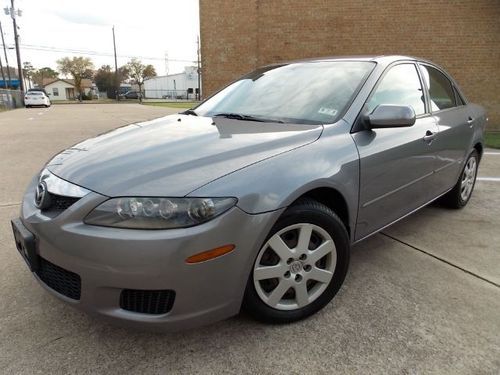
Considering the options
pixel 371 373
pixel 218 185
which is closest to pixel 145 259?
pixel 218 185

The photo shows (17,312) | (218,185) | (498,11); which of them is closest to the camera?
(218,185)

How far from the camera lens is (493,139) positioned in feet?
32.6

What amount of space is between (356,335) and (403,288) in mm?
681

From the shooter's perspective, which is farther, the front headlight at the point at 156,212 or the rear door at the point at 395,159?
the rear door at the point at 395,159

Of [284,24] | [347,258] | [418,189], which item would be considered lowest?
[347,258]

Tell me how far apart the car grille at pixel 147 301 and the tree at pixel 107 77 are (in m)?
77.9

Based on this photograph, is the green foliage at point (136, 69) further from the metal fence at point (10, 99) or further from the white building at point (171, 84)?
the metal fence at point (10, 99)

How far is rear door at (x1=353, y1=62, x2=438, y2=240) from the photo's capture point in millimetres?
2659

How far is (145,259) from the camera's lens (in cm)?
178

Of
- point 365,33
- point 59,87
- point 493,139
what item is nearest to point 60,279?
point 493,139

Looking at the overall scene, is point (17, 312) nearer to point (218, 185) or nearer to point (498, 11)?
point (218, 185)

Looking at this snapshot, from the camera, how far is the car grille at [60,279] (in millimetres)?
1955

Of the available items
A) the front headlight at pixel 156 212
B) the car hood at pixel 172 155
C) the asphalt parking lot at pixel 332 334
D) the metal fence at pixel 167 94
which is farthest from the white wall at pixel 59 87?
the front headlight at pixel 156 212

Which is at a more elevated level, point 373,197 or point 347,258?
point 373,197
